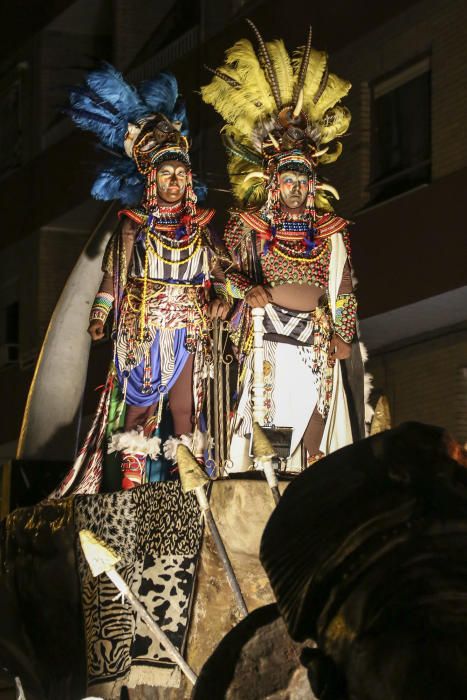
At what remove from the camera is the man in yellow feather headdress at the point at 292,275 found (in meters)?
8.35

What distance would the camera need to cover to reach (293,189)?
849 centimetres

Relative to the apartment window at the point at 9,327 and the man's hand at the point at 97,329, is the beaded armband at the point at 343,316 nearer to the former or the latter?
the man's hand at the point at 97,329

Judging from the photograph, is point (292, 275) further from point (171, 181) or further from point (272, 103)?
point (272, 103)

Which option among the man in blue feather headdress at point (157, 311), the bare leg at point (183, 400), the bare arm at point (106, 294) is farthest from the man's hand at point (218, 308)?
the bare arm at point (106, 294)

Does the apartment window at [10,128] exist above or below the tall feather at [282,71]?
above

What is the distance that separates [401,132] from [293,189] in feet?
19.7

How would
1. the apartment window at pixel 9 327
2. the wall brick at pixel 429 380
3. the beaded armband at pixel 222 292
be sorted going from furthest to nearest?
the apartment window at pixel 9 327 → the wall brick at pixel 429 380 → the beaded armband at pixel 222 292

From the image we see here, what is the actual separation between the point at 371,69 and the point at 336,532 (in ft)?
39.2

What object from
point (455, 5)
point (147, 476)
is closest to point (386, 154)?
point (455, 5)

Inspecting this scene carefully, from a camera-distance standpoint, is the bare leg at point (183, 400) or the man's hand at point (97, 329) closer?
the bare leg at point (183, 400)

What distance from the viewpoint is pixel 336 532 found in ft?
8.88

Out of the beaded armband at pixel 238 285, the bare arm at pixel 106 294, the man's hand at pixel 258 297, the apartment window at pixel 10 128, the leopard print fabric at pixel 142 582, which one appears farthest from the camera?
the apartment window at pixel 10 128

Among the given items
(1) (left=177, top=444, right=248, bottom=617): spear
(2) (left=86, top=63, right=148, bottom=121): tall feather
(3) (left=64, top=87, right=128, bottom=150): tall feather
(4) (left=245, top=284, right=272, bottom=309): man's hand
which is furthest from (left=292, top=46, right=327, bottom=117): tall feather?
(1) (left=177, top=444, right=248, bottom=617): spear

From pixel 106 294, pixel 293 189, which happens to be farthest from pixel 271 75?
pixel 106 294
